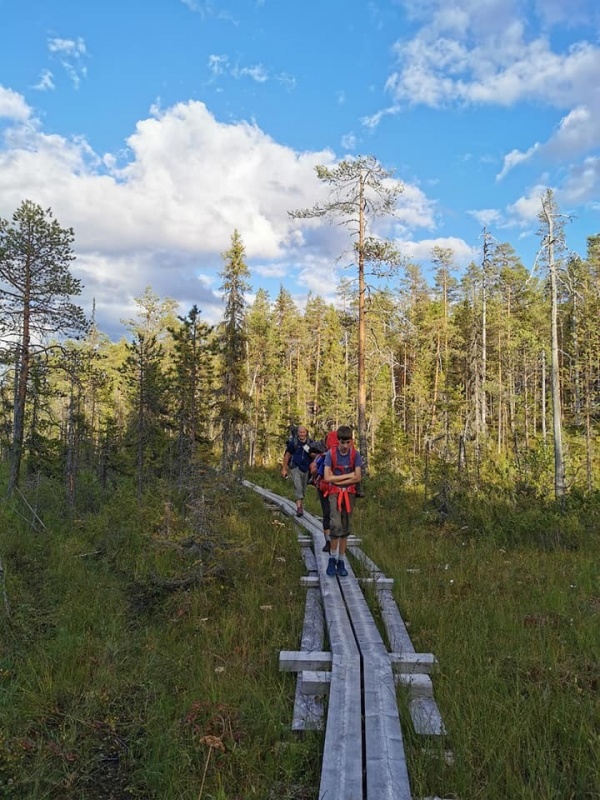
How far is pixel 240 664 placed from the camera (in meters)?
4.87

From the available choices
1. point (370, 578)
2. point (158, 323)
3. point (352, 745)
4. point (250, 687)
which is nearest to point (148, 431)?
point (370, 578)

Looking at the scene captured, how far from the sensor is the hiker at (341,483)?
7215 millimetres

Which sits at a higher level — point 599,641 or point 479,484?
point 479,484

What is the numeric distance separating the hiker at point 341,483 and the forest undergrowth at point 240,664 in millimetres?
853

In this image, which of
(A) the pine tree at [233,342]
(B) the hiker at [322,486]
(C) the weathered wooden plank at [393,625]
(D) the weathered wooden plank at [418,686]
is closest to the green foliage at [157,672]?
(B) the hiker at [322,486]

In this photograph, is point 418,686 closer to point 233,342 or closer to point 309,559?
point 309,559

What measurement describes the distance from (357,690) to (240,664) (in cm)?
147

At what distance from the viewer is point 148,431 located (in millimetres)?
20031

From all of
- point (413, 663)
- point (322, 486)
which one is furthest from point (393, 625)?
point (322, 486)

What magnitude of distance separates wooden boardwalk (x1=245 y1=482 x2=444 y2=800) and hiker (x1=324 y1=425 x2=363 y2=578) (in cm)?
76

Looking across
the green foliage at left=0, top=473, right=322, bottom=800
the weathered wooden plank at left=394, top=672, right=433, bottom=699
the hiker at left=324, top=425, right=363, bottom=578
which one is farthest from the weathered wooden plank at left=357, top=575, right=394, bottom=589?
the weathered wooden plank at left=394, top=672, right=433, bottom=699

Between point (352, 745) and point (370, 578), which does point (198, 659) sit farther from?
point (370, 578)

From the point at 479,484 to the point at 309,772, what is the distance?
1223 cm

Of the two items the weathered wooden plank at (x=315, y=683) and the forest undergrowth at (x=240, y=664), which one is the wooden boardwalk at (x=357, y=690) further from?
the forest undergrowth at (x=240, y=664)
